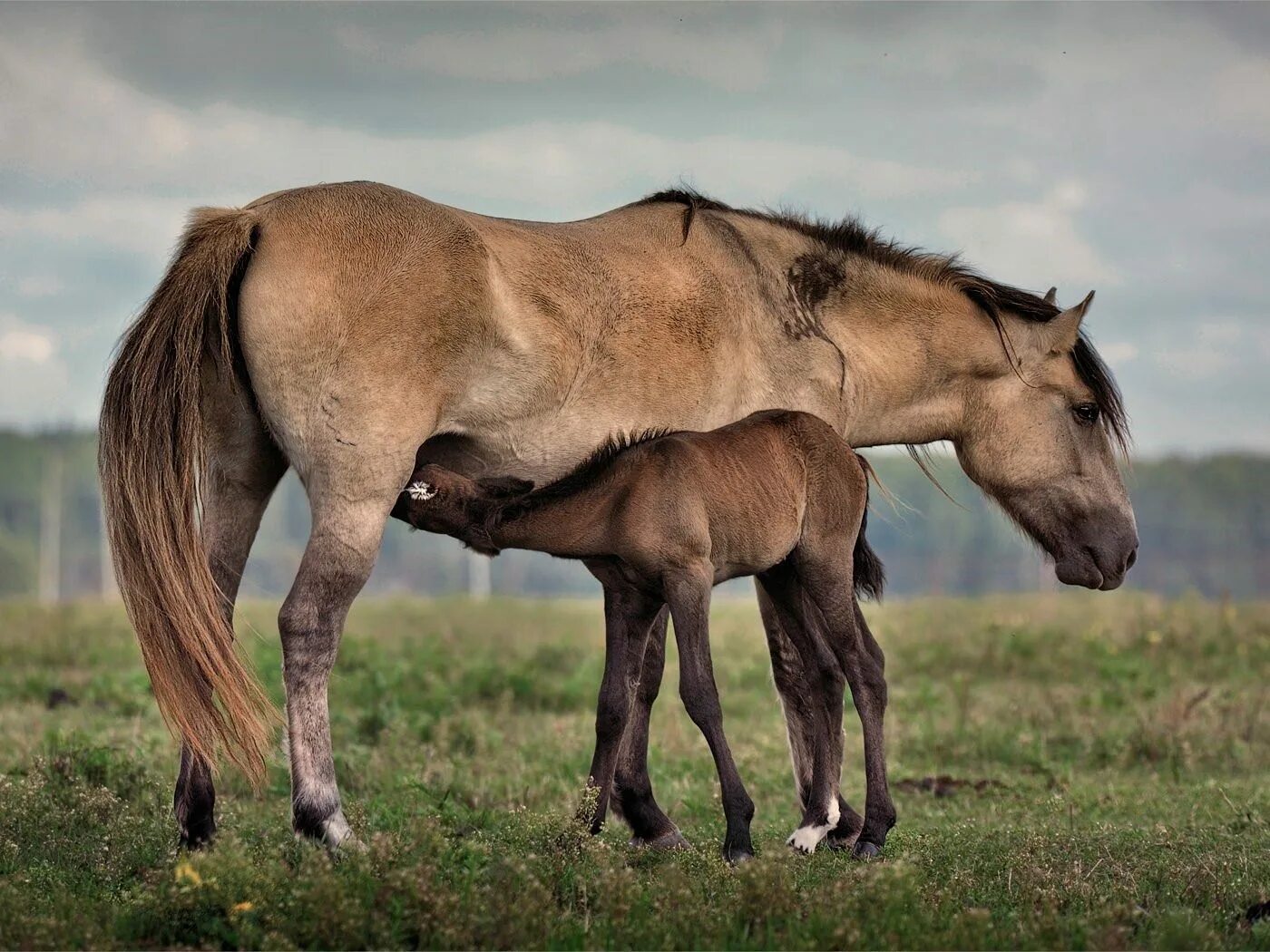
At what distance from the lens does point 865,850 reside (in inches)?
249

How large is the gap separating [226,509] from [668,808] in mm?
2842

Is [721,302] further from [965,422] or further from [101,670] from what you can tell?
[101,670]

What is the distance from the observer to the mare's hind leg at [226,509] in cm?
652

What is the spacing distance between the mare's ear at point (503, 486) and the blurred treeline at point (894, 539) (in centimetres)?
8158

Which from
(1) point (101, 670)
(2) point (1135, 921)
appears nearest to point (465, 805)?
(2) point (1135, 921)

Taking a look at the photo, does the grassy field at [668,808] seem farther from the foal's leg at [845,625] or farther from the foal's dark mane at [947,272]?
the foal's dark mane at [947,272]

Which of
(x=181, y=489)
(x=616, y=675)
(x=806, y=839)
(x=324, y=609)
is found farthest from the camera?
(x=806, y=839)

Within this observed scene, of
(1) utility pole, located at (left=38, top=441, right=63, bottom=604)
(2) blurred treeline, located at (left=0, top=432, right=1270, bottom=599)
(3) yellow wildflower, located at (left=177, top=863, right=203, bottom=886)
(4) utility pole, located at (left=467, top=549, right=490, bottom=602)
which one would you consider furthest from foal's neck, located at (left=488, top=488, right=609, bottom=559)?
(1) utility pole, located at (left=38, top=441, right=63, bottom=604)

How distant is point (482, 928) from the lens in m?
4.66

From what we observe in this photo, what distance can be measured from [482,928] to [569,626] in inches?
602

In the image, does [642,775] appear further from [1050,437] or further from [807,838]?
[1050,437]

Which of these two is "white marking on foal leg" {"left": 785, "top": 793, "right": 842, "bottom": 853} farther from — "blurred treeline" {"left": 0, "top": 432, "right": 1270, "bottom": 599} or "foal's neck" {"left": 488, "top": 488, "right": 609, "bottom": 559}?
"blurred treeline" {"left": 0, "top": 432, "right": 1270, "bottom": 599}

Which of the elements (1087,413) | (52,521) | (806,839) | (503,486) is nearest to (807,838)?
(806,839)

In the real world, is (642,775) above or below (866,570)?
below
